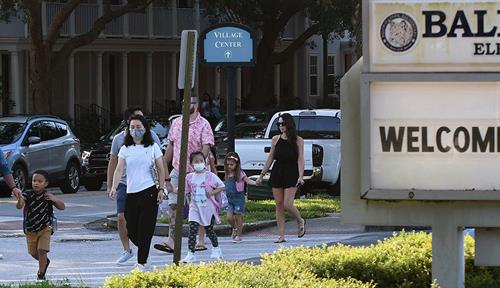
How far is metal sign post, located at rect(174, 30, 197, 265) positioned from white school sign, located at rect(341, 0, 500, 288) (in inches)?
77.7

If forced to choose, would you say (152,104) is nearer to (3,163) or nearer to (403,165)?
(3,163)

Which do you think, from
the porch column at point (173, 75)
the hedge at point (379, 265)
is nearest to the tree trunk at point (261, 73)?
the porch column at point (173, 75)

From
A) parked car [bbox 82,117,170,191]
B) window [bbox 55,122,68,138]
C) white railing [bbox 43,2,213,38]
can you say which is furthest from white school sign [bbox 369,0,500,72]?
white railing [bbox 43,2,213,38]

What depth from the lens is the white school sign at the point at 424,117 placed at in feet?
31.0

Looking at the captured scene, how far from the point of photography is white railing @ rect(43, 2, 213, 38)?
46.1m

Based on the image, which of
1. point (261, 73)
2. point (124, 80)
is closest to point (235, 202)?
point (124, 80)

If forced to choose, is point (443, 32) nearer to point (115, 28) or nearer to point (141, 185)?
point (141, 185)

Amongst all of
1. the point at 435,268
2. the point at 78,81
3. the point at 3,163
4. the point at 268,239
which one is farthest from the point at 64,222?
the point at 78,81

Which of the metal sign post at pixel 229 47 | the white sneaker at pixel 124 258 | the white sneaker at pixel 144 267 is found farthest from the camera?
the metal sign post at pixel 229 47

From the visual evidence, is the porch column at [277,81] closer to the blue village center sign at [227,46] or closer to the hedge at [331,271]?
the blue village center sign at [227,46]

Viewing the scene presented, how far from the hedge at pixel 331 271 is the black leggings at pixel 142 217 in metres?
3.76

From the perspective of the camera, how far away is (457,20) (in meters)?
9.45

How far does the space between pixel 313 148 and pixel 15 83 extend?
19.6 m

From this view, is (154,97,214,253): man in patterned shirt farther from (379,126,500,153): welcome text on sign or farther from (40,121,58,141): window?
(40,121,58,141): window
